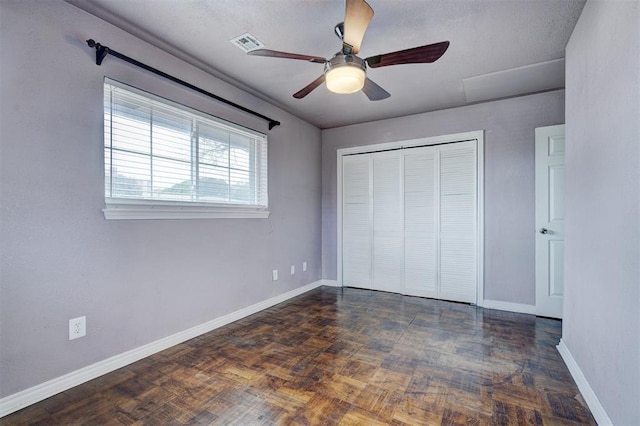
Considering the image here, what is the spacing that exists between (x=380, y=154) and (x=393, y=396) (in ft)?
10.5

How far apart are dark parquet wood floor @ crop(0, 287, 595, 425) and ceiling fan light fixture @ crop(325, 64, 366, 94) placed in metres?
1.96

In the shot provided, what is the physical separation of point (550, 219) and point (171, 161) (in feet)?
12.6

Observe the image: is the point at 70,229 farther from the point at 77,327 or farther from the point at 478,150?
the point at 478,150

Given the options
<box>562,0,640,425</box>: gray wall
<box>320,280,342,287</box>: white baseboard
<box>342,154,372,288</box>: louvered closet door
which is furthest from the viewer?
<box>320,280,342,287</box>: white baseboard

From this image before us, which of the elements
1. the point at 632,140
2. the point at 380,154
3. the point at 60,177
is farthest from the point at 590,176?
the point at 60,177

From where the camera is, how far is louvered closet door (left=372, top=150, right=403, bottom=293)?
4195 millimetres

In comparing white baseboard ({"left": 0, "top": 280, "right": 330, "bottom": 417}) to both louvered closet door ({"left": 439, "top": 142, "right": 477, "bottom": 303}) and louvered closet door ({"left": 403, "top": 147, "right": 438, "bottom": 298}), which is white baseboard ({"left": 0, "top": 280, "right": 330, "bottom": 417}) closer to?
louvered closet door ({"left": 403, "top": 147, "right": 438, "bottom": 298})

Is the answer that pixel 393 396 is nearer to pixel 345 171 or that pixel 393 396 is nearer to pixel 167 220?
pixel 167 220

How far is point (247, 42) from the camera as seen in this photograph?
2.37 metres

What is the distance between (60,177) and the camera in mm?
1888

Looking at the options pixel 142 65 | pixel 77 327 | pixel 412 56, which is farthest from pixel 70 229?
pixel 412 56

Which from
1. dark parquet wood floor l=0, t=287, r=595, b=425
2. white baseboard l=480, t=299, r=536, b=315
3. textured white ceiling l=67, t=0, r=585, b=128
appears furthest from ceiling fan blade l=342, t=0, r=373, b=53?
white baseboard l=480, t=299, r=536, b=315

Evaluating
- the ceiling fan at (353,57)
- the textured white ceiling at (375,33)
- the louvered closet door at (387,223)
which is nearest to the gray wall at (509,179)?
the textured white ceiling at (375,33)

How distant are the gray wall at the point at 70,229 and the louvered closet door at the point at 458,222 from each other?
2.87 m
